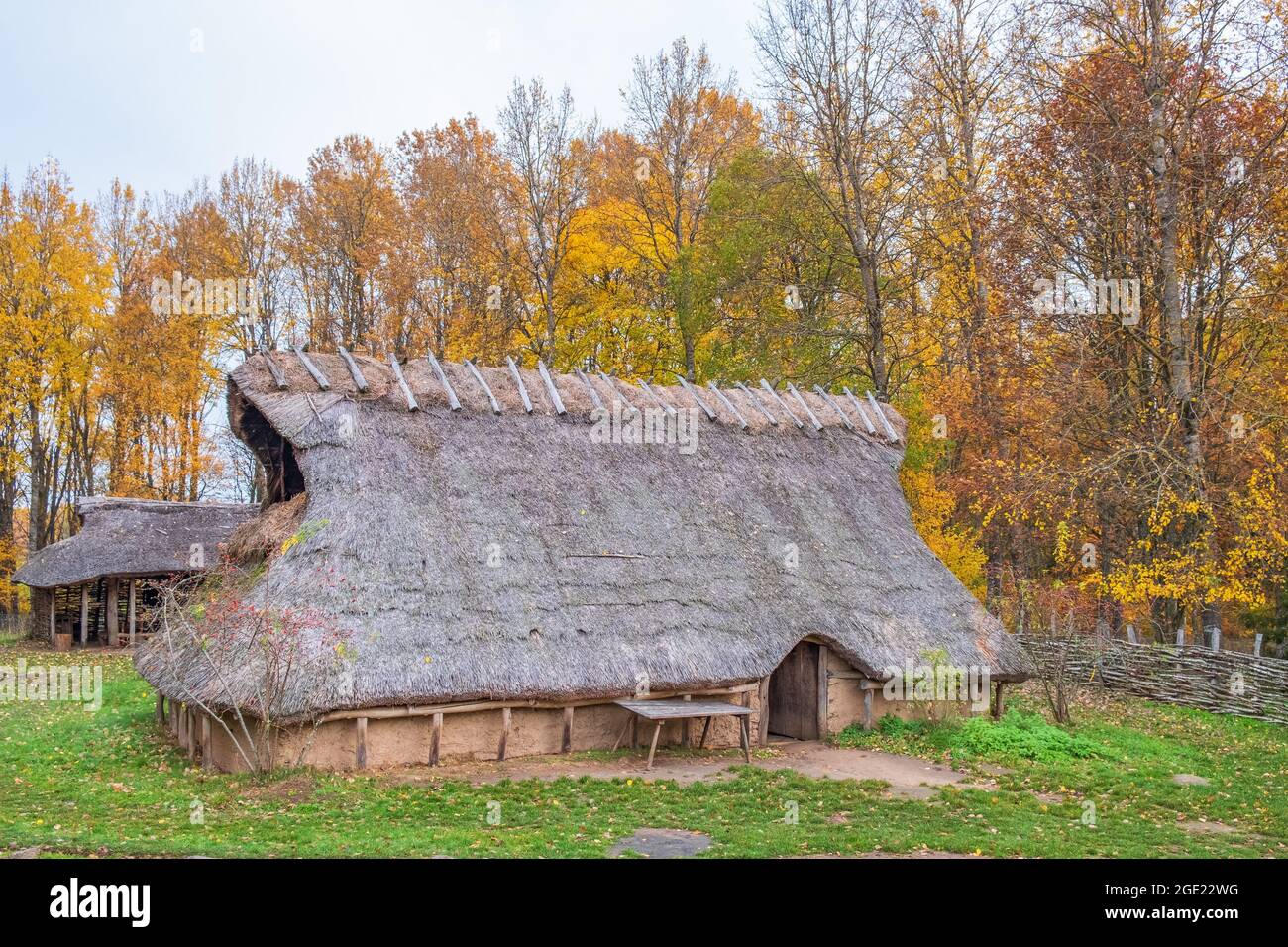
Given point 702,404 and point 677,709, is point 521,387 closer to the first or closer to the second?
point 702,404

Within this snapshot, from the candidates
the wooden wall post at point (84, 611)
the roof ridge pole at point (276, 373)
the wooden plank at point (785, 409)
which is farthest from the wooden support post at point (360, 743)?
the wooden wall post at point (84, 611)

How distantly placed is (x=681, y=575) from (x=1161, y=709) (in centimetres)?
1039

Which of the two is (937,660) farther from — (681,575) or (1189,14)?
(1189,14)

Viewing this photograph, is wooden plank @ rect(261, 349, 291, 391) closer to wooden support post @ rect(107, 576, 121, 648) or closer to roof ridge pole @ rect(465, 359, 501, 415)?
roof ridge pole @ rect(465, 359, 501, 415)

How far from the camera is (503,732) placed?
14625mm

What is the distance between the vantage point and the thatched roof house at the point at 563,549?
46.8 ft

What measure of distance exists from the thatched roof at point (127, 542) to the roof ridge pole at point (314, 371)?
45.0 ft

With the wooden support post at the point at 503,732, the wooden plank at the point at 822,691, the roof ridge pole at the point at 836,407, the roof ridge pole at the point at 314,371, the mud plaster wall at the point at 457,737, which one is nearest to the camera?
the mud plaster wall at the point at 457,737

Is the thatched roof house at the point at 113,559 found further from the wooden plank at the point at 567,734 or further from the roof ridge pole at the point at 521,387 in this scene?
the wooden plank at the point at 567,734

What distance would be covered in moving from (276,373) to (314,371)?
2.04ft

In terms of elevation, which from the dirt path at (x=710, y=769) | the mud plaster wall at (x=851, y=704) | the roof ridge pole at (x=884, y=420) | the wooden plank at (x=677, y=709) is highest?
the roof ridge pole at (x=884, y=420)

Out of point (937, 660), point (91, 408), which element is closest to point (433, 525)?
point (937, 660)

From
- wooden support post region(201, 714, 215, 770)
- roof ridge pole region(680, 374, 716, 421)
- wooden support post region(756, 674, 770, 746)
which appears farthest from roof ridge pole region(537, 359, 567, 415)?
wooden support post region(201, 714, 215, 770)

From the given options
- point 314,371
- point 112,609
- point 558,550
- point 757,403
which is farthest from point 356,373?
point 112,609
